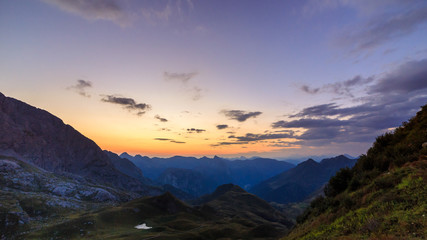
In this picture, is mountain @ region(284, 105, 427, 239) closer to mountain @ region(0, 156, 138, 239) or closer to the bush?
the bush

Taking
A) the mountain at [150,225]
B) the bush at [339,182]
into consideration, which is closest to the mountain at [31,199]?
the mountain at [150,225]

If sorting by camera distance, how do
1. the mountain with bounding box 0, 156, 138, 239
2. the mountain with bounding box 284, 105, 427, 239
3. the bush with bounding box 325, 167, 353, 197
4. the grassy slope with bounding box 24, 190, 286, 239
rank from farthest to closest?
the mountain with bounding box 0, 156, 138, 239
the grassy slope with bounding box 24, 190, 286, 239
the bush with bounding box 325, 167, 353, 197
the mountain with bounding box 284, 105, 427, 239

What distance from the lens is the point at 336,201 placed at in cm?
2305

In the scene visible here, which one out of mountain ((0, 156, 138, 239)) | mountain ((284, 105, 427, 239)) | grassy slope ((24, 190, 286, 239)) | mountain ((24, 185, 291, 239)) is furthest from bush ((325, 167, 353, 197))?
mountain ((0, 156, 138, 239))

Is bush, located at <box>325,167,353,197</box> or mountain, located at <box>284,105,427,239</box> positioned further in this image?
bush, located at <box>325,167,353,197</box>

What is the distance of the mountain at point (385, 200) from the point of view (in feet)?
40.5

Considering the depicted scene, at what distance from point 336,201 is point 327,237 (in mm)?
9090

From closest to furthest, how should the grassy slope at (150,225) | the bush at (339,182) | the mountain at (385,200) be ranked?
the mountain at (385,200), the bush at (339,182), the grassy slope at (150,225)

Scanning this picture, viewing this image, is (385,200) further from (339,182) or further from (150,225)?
(150,225)

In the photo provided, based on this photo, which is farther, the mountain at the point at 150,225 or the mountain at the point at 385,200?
the mountain at the point at 150,225

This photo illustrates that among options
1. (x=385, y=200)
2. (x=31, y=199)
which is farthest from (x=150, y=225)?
(x=385, y=200)

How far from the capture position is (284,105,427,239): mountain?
485 inches

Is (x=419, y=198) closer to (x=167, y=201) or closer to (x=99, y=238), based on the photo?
(x=99, y=238)

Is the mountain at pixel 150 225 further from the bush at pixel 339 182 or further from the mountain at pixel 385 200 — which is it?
the mountain at pixel 385 200
